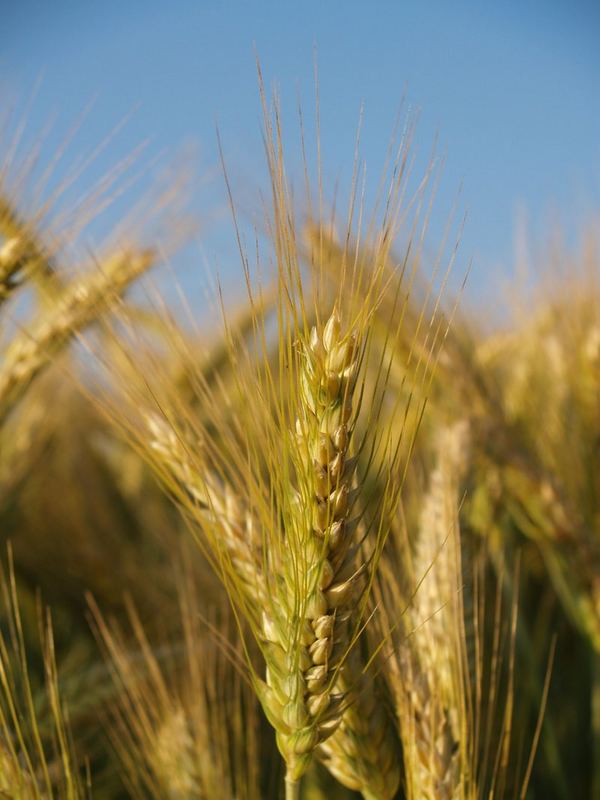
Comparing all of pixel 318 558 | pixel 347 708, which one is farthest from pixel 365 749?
pixel 318 558

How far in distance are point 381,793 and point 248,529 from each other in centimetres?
26

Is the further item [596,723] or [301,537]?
[596,723]

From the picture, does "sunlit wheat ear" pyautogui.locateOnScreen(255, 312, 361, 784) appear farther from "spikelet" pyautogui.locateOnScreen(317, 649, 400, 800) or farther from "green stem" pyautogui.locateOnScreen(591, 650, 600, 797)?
"green stem" pyautogui.locateOnScreen(591, 650, 600, 797)

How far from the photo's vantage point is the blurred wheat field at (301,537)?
614 mm

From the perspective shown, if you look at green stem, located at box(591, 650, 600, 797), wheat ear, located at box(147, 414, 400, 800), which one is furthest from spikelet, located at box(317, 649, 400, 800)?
green stem, located at box(591, 650, 600, 797)

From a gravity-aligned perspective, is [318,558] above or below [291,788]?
above

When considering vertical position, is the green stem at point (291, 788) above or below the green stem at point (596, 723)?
below

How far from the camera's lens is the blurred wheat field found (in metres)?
0.61

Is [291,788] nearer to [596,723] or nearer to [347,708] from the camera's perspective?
[347,708]

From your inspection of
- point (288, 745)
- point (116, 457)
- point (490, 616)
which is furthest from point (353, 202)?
point (116, 457)

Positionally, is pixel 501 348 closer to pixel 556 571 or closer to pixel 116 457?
pixel 556 571

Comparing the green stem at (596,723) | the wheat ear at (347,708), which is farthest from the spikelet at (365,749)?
the green stem at (596,723)

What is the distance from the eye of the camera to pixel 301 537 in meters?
0.61

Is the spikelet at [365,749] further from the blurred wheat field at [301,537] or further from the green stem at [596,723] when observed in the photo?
the green stem at [596,723]
